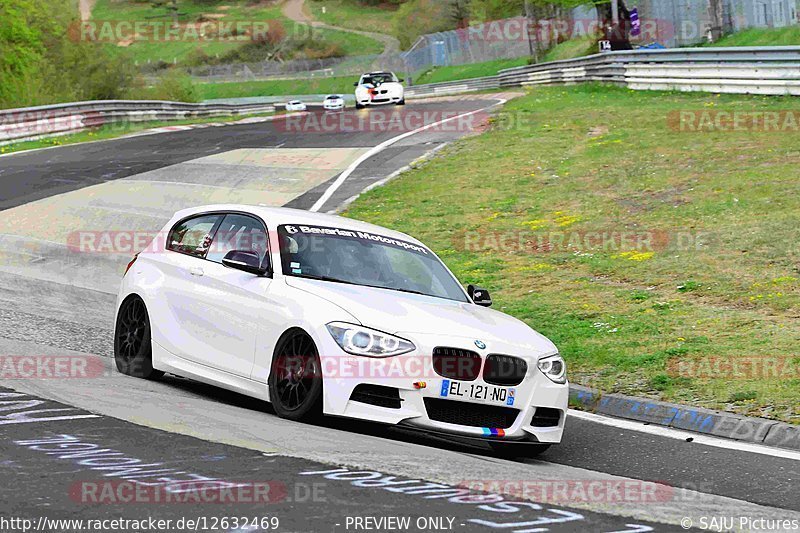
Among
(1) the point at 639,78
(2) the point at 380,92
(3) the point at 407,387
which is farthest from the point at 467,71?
(3) the point at 407,387

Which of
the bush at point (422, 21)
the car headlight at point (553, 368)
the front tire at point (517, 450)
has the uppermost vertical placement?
the bush at point (422, 21)

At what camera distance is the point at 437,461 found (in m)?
7.09

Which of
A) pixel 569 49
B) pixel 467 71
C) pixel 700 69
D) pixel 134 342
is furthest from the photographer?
pixel 467 71

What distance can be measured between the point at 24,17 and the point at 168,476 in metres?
56.2

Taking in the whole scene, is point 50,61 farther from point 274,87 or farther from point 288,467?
point 288,467

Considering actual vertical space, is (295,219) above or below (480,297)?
above

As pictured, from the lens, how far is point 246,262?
29.7 feet

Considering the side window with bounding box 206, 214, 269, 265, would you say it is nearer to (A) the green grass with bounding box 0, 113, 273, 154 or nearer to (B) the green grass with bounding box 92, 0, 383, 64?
(A) the green grass with bounding box 0, 113, 273, 154

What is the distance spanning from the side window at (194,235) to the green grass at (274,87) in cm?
9896

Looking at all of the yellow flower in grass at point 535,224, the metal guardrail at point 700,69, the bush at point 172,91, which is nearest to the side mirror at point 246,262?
the yellow flower in grass at point 535,224

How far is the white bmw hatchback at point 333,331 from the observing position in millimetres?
7930

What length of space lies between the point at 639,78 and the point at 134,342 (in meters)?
28.6

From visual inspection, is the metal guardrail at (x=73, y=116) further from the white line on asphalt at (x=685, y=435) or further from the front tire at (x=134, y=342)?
the white line on asphalt at (x=685, y=435)

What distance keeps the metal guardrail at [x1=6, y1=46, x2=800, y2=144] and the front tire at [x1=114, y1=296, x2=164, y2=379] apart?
19388mm
